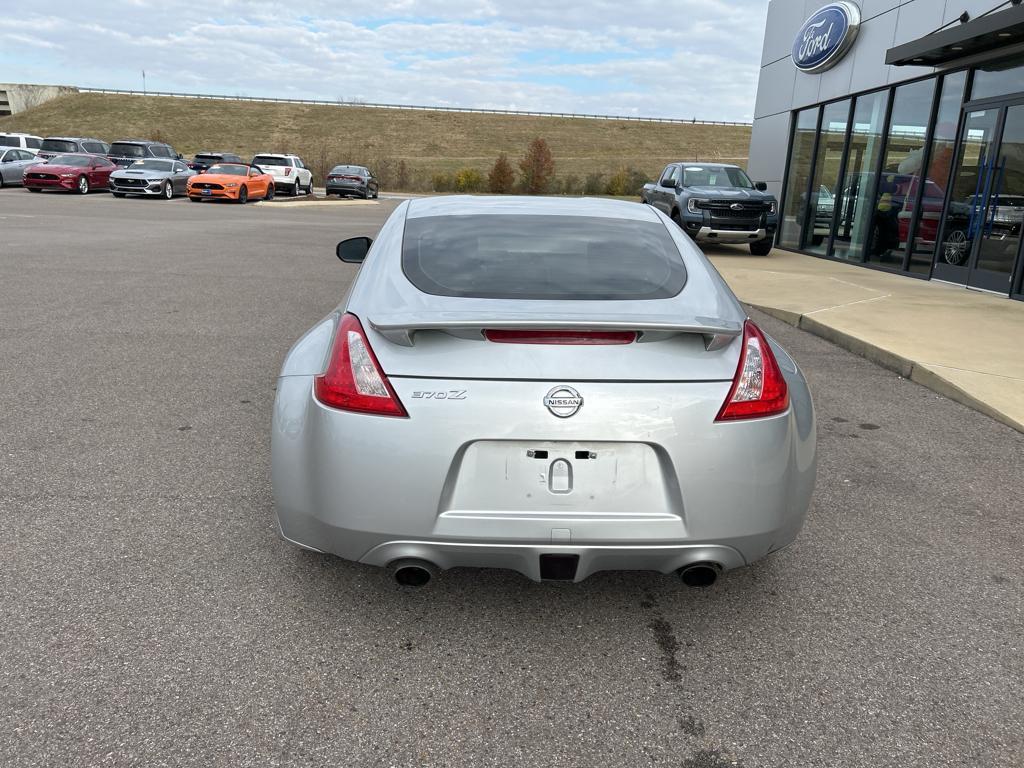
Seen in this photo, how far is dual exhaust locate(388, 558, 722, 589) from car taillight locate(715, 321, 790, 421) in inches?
19.9

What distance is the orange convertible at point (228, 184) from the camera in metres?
29.8

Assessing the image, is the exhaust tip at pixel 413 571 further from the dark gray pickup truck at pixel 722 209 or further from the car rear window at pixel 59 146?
the car rear window at pixel 59 146

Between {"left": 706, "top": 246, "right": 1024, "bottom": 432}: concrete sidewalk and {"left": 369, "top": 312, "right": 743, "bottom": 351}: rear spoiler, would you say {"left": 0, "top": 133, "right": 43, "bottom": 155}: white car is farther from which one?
{"left": 369, "top": 312, "right": 743, "bottom": 351}: rear spoiler

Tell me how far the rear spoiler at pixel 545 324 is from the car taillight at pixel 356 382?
0.10m

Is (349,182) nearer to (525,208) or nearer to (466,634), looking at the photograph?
(525,208)

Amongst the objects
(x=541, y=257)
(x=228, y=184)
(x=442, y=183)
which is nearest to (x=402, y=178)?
(x=442, y=183)

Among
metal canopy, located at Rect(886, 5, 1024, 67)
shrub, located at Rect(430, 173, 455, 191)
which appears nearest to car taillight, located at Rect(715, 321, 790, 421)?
metal canopy, located at Rect(886, 5, 1024, 67)

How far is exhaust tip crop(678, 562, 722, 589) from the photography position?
106 inches

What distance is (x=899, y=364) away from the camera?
7.27 m

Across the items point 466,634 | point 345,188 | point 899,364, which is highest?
point 345,188

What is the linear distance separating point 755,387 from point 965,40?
1141 centimetres

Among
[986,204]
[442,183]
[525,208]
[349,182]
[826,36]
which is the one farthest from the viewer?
[442,183]

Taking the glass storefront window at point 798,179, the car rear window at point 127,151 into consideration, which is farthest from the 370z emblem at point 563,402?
the car rear window at point 127,151

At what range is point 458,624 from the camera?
117 inches
